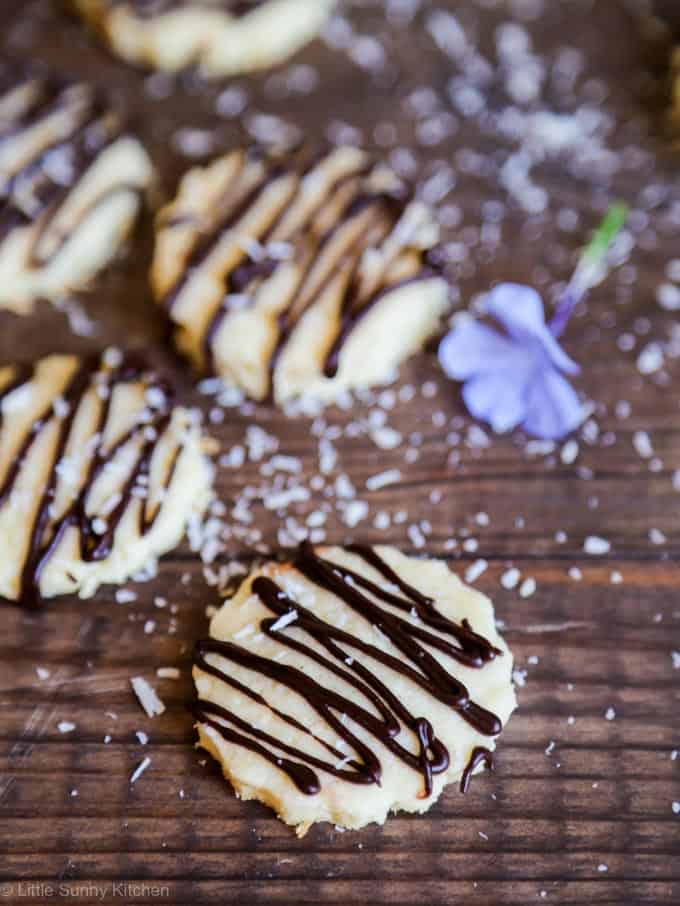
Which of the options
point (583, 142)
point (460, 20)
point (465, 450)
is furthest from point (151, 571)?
point (460, 20)

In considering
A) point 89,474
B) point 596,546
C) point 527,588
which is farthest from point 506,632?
point 89,474

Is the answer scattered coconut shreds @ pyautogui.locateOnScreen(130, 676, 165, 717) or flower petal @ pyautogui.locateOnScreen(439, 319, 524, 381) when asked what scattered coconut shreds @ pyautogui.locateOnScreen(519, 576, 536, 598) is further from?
scattered coconut shreds @ pyautogui.locateOnScreen(130, 676, 165, 717)

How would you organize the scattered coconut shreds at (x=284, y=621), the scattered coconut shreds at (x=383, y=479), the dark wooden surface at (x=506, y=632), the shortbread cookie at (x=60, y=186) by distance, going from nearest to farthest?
the dark wooden surface at (x=506, y=632) → the scattered coconut shreds at (x=284, y=621) → the scattered coconut shreds at (x=383, y=479) → the shortbread cookie at (x=60, y=186)

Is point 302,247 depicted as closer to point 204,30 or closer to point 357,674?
point 204,30

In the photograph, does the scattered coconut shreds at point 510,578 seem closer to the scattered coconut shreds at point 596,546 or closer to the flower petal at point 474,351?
the scattered coconut shreds at point 596,546

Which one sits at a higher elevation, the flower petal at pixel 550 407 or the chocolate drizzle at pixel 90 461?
the chocolate drizzle at pixel 90 461

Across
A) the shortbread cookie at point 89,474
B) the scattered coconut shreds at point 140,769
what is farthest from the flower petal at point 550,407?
the scattered coconut shreds at point 140,769

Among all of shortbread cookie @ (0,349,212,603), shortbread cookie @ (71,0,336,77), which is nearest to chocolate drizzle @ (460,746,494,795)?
shortbread cookie @ (0,349,212,603)

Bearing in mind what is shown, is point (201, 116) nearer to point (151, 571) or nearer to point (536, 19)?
point (536, 19)
